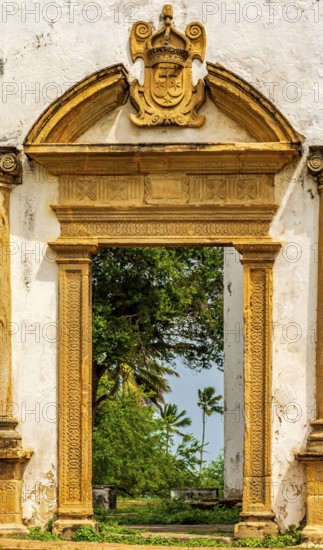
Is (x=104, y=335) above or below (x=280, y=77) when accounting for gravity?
below

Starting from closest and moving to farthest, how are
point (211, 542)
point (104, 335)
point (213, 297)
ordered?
point (211, 542)
point (104, 335)
point (213, 297)

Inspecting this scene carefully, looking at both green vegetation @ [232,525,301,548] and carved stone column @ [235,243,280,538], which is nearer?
green vegetation @ [232,525,301,548]

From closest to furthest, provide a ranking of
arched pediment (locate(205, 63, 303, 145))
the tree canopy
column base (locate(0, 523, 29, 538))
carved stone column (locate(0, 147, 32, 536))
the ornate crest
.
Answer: column base (locate(0, 523, 29, 538)) → carved stone column (locate(0, 147, 32, 536)) → arched pediment (locate(205, 63, 303, 145)) → the ornate crest → the tree canopy

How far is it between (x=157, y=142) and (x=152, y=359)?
1281 centimetres

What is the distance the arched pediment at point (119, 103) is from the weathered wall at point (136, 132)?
176mm

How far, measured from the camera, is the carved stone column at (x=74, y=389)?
1270cm

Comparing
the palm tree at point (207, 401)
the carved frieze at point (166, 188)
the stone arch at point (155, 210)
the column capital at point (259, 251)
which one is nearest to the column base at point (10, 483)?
the stone arch at point (155, 210)

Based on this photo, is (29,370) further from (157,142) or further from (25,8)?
(25,8)

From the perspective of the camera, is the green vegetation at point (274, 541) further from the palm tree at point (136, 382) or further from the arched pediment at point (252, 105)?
the palm tree at point (136, 382)

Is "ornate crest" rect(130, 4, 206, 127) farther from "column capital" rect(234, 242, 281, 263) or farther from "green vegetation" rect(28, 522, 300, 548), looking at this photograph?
"green vegetation" rect(28, 522, 300, 548)

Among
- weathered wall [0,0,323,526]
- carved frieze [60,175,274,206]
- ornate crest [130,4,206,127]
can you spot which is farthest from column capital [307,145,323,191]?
ornate crest [130,4,206,127]

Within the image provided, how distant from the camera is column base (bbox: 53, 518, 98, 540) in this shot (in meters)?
12.5

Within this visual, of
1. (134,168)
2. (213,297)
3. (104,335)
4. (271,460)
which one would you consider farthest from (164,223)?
(213,297)

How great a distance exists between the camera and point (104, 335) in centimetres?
2159
